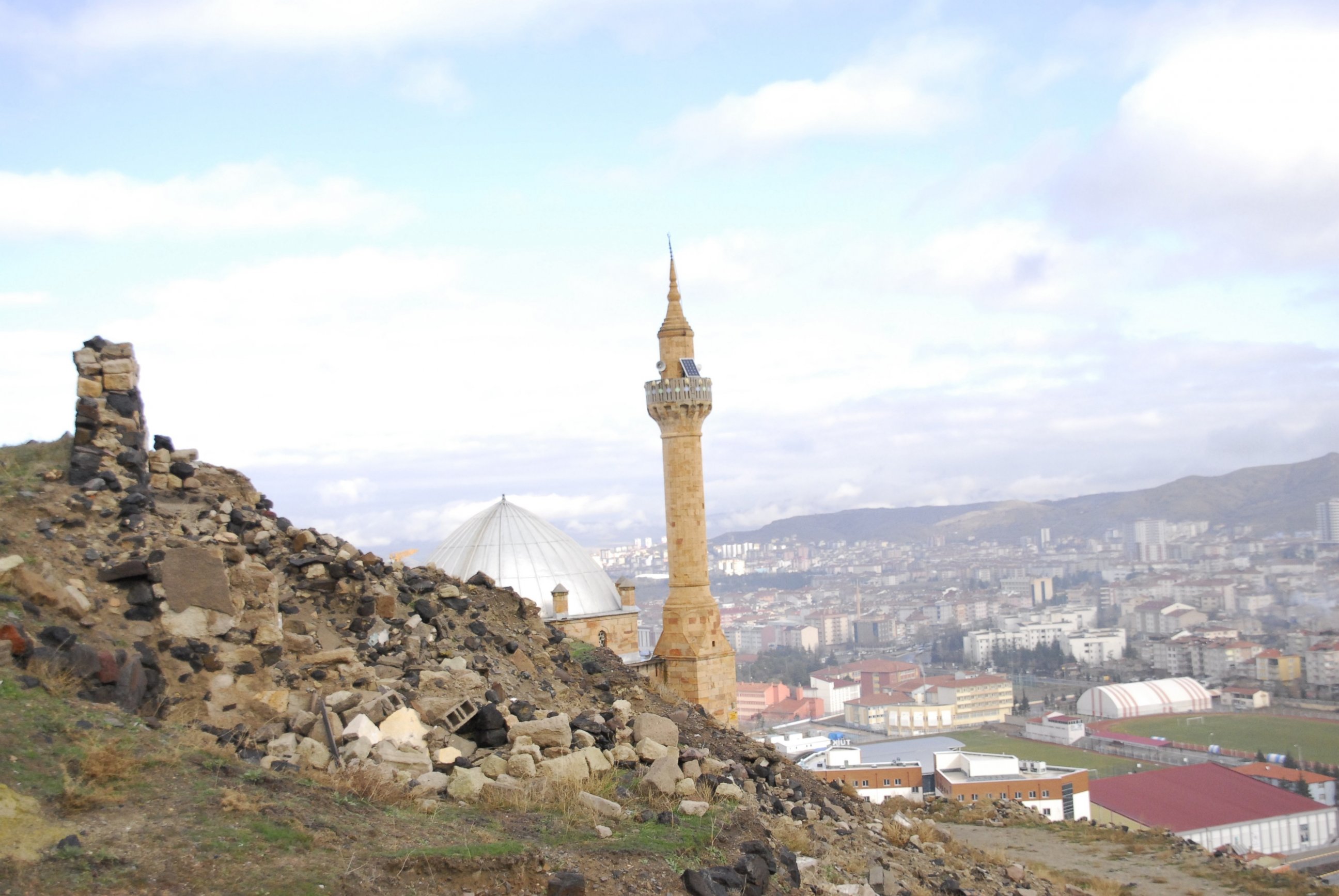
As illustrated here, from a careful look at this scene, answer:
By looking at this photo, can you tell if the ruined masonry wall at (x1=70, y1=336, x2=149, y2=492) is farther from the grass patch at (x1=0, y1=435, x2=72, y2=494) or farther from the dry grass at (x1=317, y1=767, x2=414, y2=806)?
the dry grass at (x1=317, y1=767, x2=414, y2=806)

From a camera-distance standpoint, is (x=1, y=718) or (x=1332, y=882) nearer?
(x=1, y=718)

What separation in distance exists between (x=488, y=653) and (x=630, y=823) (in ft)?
13.5

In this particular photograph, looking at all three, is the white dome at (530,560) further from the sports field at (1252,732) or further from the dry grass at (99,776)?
the sports field at (1252,732)

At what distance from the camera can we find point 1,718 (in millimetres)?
5875

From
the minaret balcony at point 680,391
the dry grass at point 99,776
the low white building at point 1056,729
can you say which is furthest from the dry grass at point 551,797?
the low white building at point 1056,729

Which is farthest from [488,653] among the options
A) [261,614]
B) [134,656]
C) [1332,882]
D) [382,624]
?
[1332,882]

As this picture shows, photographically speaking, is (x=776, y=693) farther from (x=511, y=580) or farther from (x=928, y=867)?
(x=928, y=867)

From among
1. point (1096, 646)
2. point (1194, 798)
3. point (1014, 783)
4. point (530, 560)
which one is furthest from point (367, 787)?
point (1096, 646)

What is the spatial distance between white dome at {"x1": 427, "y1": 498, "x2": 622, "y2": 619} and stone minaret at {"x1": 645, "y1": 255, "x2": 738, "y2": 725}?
2.01 m

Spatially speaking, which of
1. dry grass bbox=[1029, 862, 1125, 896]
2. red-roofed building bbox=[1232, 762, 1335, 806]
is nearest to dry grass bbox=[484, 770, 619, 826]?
dry grass bbox=[1029, 862, 1125, 896]

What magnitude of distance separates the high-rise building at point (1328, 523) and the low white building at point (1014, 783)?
52.1 meters

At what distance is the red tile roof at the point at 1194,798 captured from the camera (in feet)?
99.7

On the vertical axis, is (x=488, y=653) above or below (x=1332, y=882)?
above

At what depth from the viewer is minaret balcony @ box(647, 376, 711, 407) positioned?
2411 centimetres
